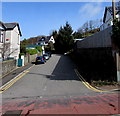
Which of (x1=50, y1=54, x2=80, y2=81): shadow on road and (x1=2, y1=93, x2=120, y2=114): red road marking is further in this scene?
(x1=50, y1=54, x2=80, y2=81): shadow on road

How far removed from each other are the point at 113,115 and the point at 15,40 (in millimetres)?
22848

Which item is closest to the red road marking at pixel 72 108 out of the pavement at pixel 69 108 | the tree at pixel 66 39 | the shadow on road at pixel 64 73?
the pavement at pixel 69 108

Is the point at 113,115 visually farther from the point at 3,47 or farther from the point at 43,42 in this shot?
the point at 43,42

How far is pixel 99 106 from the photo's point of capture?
6137mm

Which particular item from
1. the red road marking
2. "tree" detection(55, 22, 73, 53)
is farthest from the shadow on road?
"tree" detection(55, 22, 73, 53)

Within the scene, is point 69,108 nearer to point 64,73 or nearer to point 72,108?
point 72,108

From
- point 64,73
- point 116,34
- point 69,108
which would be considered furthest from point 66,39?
point 69,108

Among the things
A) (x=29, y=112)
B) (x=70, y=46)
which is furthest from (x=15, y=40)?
(x=70, y=46)

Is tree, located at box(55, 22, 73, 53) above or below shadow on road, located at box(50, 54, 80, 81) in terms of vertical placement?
above

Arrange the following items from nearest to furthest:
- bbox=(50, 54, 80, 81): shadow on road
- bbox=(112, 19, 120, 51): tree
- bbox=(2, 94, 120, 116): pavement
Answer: bbox=(2, 94, 120, 116): pavement
bbox=(112, 19, 120, 51): tree
bbox=(50, 54, 80, 81): shadow on road

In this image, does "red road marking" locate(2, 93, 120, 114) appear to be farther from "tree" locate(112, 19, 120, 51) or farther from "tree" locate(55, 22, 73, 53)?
"tree" locate(55, 22, 73, 53)

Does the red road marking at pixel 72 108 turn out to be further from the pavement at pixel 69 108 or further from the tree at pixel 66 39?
the tree at pixel 66 39

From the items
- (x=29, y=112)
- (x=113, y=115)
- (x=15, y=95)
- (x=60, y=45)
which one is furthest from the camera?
(x=60, y=45)

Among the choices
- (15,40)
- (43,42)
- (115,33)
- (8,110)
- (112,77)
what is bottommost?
(8,110)
